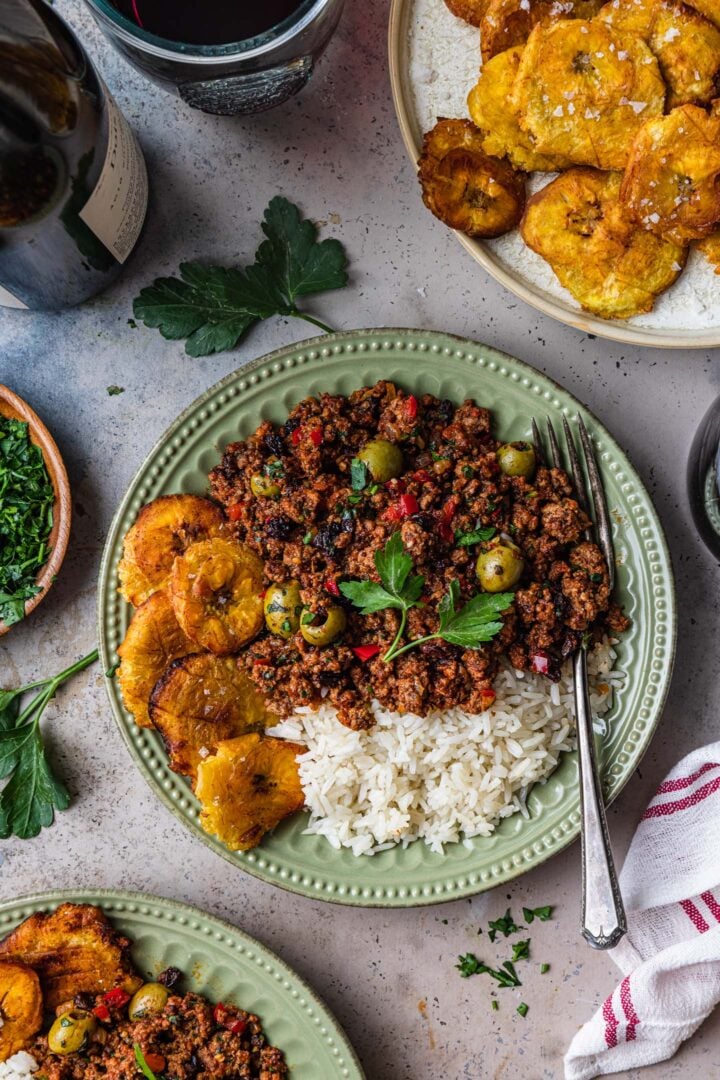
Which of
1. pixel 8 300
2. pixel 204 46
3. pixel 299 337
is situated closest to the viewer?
pixel 204 46

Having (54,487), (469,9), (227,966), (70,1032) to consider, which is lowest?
(70,1032)

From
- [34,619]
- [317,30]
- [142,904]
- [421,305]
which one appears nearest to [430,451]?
[421,305]

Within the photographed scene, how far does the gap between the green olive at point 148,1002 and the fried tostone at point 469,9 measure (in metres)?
2.84

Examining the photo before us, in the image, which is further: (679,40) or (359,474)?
(359,474)

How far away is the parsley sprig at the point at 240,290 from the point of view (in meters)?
2.95

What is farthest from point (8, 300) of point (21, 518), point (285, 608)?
point (285, 608)

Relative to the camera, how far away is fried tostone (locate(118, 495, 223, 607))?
2.77 m

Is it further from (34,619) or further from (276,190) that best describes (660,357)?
(34,619)

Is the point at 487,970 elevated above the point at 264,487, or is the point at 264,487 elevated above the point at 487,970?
the point at 264,487

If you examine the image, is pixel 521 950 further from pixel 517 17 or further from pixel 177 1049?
pixel 517 17

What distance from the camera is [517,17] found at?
8.42 feet

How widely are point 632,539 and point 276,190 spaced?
59.0 inches

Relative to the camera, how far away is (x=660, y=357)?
2.98 metres

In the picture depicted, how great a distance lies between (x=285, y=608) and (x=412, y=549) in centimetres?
38
